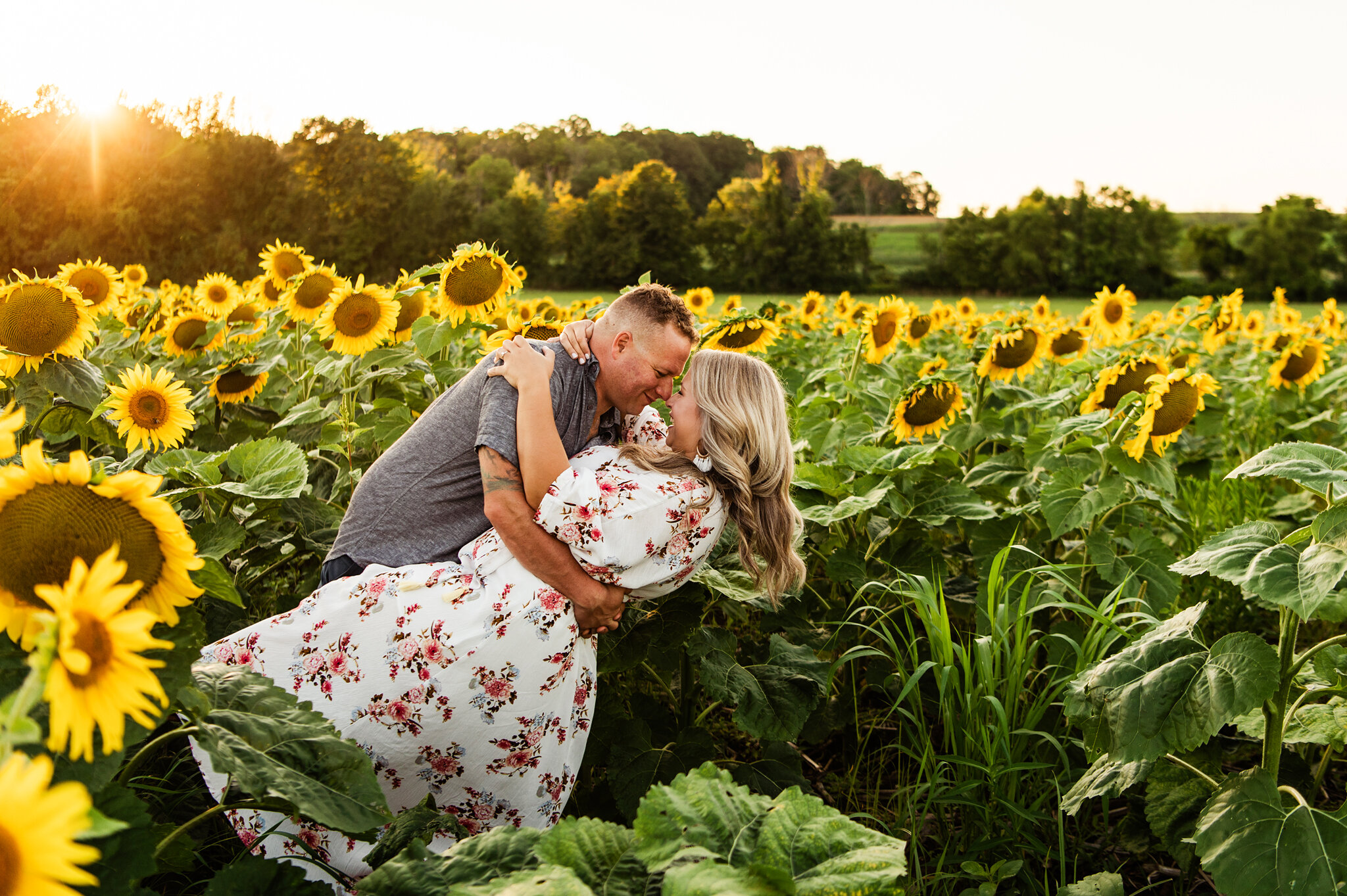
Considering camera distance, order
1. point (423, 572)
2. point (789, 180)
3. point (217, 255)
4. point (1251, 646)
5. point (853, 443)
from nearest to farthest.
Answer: point (1251, 646)
point (423, 572)
point (853, 443)
point (217, 255)
point (789, 180)

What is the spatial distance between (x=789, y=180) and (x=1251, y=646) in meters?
71.1

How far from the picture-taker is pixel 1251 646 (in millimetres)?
1949

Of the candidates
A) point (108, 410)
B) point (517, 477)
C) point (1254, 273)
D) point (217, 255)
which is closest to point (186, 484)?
point (108, 410)

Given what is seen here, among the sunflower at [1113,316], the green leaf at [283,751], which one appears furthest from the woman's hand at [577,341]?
the sunflower at [1113,316]

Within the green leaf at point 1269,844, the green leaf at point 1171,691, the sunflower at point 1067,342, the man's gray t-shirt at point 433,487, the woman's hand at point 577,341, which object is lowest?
the green leaf at point 1269,844

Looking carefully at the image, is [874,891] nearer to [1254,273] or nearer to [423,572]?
[423,572]

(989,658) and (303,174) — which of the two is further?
(303,174)

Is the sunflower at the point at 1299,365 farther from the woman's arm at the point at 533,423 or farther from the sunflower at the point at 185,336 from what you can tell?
the sunflower at the point at 185,336

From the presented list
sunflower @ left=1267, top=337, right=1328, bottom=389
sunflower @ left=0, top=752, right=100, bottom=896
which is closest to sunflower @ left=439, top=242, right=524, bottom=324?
sunflower @ left=0, top=752, right=100, bottom=896

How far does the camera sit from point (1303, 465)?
76.1 inches

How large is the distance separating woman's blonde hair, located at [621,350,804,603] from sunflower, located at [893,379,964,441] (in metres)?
1.47

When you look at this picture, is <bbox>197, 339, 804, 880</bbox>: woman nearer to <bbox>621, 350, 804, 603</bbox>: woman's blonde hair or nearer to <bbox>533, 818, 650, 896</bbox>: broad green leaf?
<bbox>621, 350, 804, 603</bbox>: woman's blonde hair

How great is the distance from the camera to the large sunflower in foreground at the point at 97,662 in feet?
3.00

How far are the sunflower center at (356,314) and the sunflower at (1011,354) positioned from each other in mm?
2645
